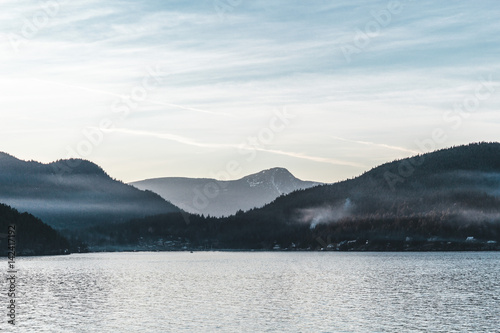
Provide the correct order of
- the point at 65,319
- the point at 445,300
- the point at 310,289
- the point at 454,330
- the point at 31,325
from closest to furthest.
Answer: the point at 454,330
the point at 31,325
the point at 65,319
the point at 445,300
the point at 310,289

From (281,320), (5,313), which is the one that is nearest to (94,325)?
(5,313)

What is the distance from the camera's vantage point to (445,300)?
125 m

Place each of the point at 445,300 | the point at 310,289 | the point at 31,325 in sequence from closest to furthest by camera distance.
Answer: the point at 31,325, the point at 445,300, the point at 310,289

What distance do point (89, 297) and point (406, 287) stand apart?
70.1 m

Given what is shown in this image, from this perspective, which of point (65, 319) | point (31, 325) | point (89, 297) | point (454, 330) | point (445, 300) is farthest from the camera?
point (89, 297)

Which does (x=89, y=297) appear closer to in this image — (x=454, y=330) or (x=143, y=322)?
(x=143, y=322)

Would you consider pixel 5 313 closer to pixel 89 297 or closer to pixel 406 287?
pixel 89 297

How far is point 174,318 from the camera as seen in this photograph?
336 ft

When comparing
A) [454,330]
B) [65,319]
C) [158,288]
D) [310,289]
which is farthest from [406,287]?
[65,319]

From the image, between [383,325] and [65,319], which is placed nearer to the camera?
[383,325]

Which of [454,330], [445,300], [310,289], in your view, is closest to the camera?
[454,330]

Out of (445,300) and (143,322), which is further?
(445,300)

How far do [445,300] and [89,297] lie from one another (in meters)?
68.6

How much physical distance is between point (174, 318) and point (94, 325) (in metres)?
12.4
